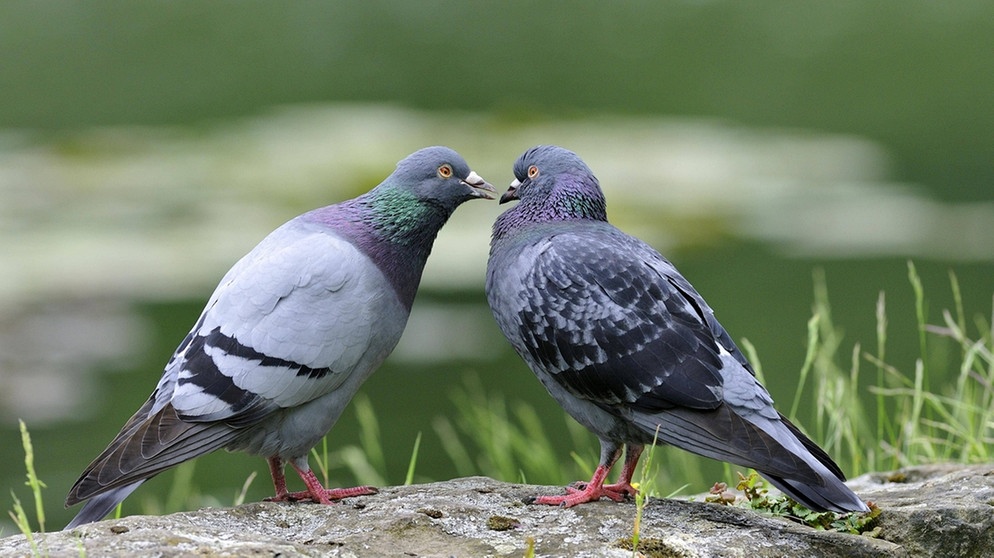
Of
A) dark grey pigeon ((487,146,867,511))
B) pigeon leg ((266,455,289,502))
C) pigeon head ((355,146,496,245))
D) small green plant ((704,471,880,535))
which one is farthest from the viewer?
pigeon head ((355,146,496,245))

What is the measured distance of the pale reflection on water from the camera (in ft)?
40.3

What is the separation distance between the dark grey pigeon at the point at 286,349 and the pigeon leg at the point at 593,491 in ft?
2.57

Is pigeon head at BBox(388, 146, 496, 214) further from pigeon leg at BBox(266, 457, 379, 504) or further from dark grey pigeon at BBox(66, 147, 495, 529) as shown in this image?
pigeon leg at BBox(266, 457, 379, 504)

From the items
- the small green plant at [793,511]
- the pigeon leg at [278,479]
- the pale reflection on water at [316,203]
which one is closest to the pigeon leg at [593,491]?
the small green plant at [793,511]

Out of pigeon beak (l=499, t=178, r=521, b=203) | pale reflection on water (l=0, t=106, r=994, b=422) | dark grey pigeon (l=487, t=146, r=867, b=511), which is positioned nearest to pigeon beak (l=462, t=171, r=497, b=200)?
pigeon beak (l=499, t=178, r=521, b=203)

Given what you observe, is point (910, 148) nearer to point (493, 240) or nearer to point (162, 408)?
point (493, 240)

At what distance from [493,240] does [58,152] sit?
13.9 meters

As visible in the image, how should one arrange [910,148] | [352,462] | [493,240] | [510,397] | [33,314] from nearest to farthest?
1. [493,240]
2. [352,462]
3. [510,397]
4. [33,314]
5. [910,148]

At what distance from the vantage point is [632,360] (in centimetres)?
405

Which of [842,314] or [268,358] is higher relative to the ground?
[268,358]

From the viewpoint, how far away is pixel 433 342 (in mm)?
11664

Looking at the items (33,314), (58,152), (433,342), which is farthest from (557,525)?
(58,152)

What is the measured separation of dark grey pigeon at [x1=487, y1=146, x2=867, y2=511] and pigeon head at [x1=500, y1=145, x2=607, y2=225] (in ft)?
0.41

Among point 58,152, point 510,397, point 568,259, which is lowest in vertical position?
point 510,397
